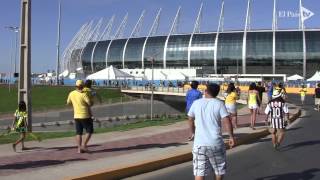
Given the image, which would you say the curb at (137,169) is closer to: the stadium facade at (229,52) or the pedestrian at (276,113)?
the pedestrian at (276,113)

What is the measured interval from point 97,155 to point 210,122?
523 cm

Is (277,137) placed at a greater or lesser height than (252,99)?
lesser

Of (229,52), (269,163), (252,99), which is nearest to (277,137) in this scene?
(269,163)

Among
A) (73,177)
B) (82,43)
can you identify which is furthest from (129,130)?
(82,43)

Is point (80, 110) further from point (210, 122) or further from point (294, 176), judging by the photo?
point (210, 122)

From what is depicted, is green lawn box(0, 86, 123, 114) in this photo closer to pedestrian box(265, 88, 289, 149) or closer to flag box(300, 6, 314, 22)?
pedestrian box(265, 88, 289, 149)

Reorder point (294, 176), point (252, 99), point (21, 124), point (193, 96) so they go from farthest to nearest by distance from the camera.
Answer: point (252, 99) → point (193, 96) → point (21, 124) → point (294, 176)

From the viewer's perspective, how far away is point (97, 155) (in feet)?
39.9

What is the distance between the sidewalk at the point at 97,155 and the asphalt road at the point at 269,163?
1.78ft

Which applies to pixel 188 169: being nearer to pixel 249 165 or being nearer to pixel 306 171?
pixel 249 165

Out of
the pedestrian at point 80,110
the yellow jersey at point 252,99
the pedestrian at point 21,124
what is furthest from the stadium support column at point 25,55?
the yellow jersey at point 252,99

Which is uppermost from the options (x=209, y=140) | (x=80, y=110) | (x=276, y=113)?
(x=80, y=110)

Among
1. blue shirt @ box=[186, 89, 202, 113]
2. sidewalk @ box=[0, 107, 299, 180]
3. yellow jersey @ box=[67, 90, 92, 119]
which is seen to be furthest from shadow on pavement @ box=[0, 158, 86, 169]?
blue shirt @ box=[186, 89, 202, 113]

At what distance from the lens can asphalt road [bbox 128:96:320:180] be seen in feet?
33.9
